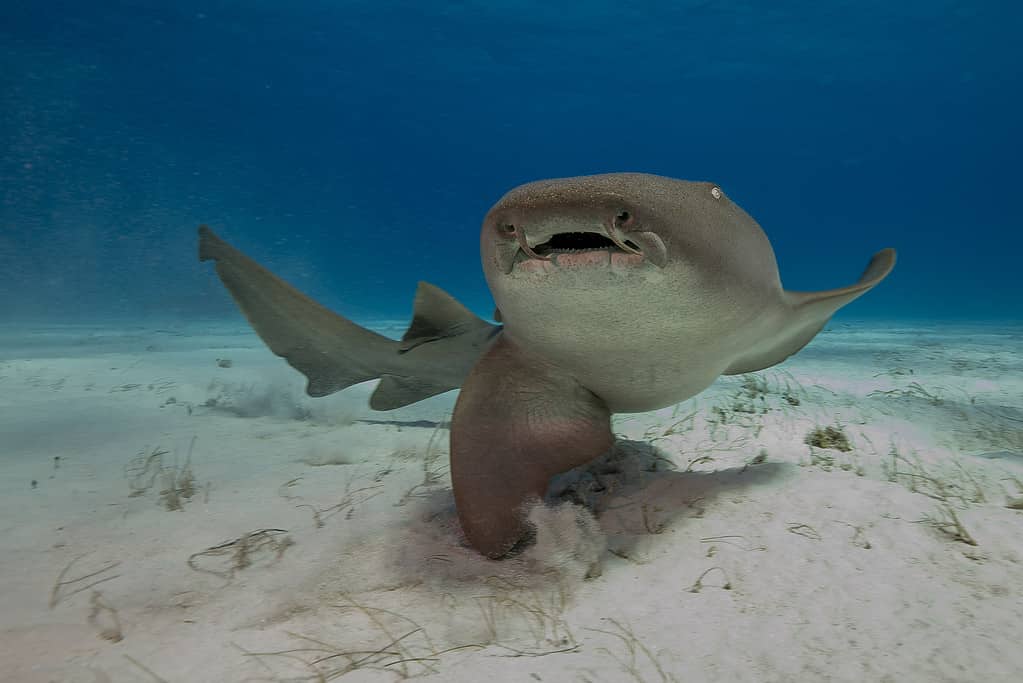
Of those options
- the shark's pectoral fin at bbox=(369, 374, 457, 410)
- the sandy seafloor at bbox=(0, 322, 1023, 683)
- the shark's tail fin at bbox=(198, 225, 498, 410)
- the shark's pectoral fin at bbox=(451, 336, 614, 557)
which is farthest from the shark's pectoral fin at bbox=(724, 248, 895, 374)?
the shark's pectoral fin at bbox=(369, 374, 457, 410)

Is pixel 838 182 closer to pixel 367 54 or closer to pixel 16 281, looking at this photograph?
pixel 367 54

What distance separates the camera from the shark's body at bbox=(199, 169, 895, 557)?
6.16ft

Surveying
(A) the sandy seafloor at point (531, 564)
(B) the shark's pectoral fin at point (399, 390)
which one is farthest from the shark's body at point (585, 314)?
(B) the shark's pectoral fin at point (399, 390)

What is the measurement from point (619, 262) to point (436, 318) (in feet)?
7.16

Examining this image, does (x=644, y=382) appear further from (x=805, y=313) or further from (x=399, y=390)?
(x=399, y=390)

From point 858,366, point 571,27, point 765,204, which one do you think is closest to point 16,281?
point 571,27

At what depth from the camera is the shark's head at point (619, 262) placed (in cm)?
182

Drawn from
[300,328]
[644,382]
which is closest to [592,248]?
[644,382]

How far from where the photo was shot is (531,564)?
214 cm

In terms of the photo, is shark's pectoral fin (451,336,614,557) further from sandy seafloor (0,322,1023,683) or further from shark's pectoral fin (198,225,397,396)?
shark's pectoral fin (198,225,397,396)

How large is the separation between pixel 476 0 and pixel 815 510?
145 ft

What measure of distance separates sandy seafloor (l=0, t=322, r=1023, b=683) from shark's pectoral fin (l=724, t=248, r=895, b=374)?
2.15ft

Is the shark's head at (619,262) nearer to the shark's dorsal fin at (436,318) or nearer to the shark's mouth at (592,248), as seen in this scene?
the shark's mouth at (592,248)

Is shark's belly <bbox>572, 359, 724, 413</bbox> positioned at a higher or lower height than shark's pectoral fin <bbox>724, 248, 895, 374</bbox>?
lower
